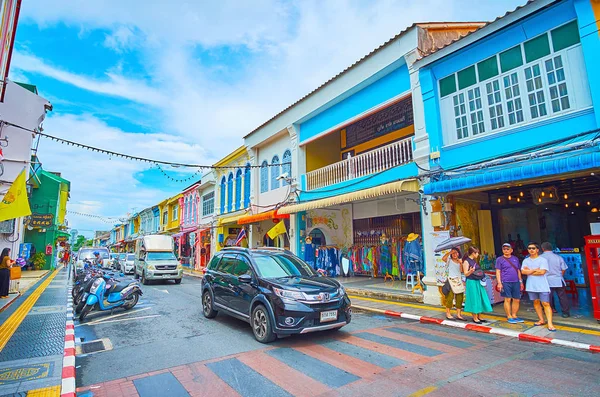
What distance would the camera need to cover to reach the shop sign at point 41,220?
25.1 meters

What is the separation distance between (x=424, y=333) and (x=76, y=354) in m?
6.38

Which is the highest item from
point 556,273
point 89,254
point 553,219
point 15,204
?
point 15,204

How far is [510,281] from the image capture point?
24.3ft

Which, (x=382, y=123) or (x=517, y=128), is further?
(x=382, y=123)

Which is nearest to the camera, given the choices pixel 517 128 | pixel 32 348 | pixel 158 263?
pixel 32 348

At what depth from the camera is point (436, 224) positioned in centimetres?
963

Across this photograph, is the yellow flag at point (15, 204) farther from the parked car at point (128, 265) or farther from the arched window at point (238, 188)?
the parked car at point (128, 265)

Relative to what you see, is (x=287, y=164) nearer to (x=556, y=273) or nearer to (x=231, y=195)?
(x=231, y=195)

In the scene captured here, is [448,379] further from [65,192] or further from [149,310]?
[65,192]

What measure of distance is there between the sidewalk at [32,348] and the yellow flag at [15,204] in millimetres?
2586

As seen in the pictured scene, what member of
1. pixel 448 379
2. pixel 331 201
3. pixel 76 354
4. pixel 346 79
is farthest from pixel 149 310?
pixel 346 79

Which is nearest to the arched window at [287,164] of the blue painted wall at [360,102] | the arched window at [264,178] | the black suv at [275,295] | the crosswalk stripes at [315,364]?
the blue painted wall at [360,102]

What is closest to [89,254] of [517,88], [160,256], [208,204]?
[208,204]

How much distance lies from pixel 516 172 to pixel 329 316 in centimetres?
515
